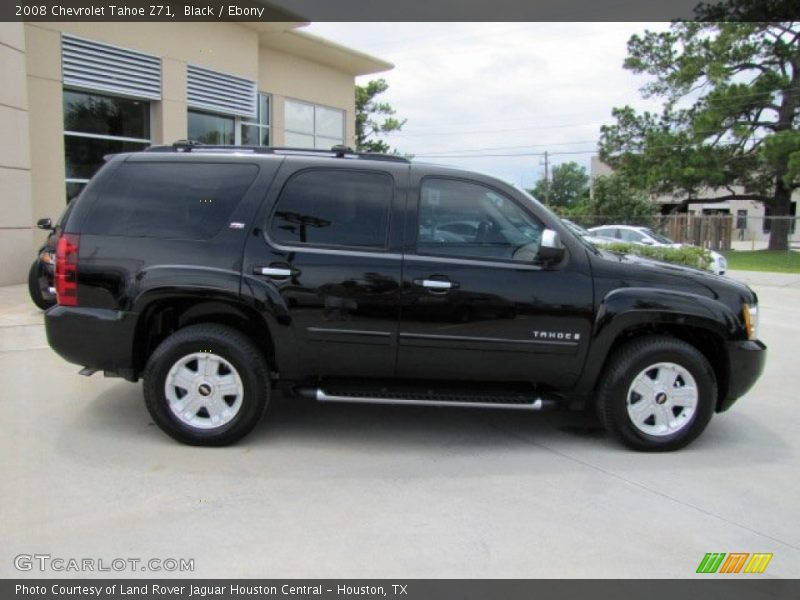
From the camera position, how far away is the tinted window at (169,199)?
15.4ft

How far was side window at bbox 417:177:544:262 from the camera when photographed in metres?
4.67

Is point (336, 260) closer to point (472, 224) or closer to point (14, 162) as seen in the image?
point (472, 224)

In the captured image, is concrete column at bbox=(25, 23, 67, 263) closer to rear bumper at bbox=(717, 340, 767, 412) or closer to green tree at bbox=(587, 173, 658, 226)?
rear bumper at bbox=(717, 340, 767, 412)

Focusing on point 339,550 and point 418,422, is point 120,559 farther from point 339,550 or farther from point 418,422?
point 418,422

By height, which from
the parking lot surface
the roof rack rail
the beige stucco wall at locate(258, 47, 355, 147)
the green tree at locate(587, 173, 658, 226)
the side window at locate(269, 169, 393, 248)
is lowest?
the parking lot surface

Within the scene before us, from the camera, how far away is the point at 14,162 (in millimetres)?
11461

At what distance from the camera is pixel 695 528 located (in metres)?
3.68

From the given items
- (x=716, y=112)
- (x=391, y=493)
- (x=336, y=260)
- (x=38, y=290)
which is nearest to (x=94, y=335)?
(x=336, y=260)

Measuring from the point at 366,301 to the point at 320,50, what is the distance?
16780 millimetres

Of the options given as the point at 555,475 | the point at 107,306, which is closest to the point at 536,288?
the point at 555,475

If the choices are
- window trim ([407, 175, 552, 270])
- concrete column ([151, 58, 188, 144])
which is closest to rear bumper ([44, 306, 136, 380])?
window trim ([407, 175, 552, 270])

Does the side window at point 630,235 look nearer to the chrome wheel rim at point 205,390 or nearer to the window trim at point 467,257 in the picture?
the window trim at point 467,257

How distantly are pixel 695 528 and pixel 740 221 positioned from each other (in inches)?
2090

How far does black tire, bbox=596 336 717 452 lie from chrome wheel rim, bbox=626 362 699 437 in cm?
3
